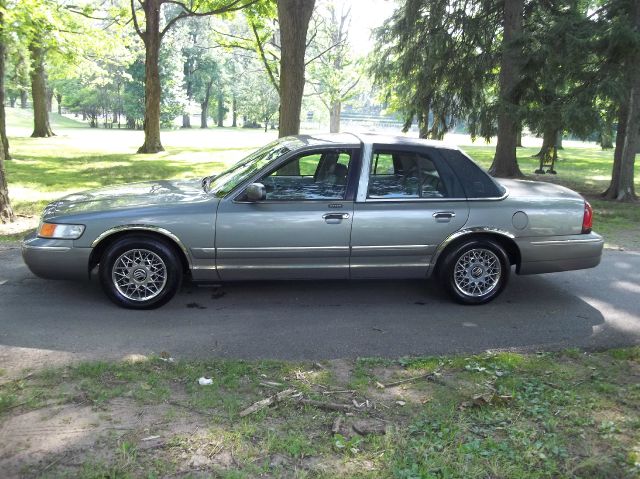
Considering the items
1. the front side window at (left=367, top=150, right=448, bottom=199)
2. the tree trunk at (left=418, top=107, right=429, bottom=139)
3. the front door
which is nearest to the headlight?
the front door

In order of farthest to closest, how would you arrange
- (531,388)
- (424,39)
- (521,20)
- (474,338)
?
(424,39) < (521,20) < (474,338) < (531,388)

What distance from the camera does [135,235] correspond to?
17.3ft

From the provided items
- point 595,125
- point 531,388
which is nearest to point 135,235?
point 531,388

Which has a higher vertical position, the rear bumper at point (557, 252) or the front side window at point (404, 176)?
the front side window at point (404, 176)

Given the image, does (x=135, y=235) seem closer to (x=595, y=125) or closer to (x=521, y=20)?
(x=595, y=125)

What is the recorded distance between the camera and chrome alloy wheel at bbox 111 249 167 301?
5262mm

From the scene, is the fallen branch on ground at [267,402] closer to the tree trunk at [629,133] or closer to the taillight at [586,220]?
the taillight at [586,220]

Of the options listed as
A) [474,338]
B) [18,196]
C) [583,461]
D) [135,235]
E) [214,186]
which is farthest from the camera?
[18,196]

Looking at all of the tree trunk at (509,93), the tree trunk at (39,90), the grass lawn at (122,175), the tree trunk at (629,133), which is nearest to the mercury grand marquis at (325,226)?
the grass lawn at (122,175)

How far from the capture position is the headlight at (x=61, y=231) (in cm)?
517

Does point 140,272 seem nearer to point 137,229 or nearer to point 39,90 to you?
point 137,229

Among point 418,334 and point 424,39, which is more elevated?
point 424,39

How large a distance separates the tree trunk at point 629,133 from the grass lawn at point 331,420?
403 inches

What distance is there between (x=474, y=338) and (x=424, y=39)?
48.1ft
